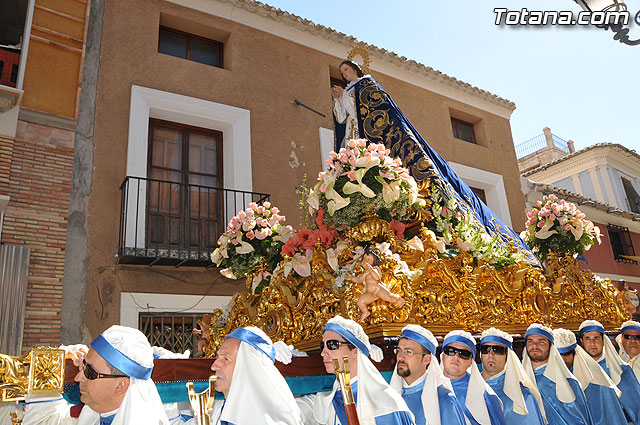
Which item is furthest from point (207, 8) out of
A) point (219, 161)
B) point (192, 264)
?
point (192, 264)

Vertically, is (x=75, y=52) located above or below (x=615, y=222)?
above

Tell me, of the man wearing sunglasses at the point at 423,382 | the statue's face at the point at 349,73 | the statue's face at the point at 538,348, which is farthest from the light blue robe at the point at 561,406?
the statue's face at the point at 349,73

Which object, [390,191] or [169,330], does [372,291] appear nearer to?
[390,191]

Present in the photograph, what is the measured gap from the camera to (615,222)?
1628cm

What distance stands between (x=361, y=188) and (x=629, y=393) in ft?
11.2

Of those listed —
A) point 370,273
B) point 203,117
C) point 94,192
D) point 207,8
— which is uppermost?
point 207,8

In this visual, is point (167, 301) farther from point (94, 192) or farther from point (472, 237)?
point (472, 237)

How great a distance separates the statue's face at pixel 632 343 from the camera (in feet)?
16.8

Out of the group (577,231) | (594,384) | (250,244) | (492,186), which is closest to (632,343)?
(594,384)

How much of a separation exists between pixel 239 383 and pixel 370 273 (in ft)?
4.41

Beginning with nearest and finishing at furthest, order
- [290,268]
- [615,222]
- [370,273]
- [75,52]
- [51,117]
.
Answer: [370,273], [290,268], [51,117], [75,52], [615,222]

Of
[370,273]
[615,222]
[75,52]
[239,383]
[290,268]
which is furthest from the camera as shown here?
[615,222]

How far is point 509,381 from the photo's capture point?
3520 millimetres

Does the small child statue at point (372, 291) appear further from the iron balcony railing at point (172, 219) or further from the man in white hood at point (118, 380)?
the iron balcony railing at point (172, 219)
